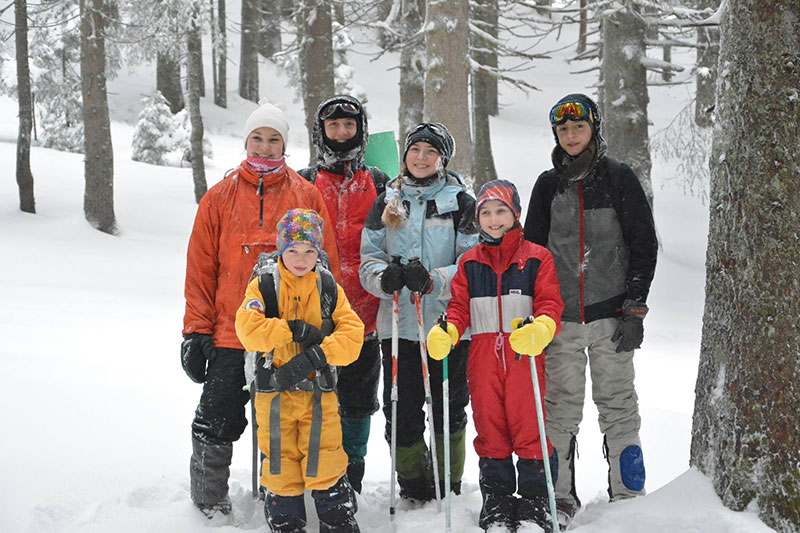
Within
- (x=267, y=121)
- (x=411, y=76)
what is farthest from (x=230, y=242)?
(x=411, y=76)

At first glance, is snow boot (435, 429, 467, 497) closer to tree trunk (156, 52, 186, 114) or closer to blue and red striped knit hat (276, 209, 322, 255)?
blue and red striped knit hat (276, 209, 322, 255)

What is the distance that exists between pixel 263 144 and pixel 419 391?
1725mm

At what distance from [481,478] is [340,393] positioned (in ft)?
3.41

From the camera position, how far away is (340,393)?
4.18 metres

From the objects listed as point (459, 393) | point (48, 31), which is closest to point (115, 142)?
point (48, 31)

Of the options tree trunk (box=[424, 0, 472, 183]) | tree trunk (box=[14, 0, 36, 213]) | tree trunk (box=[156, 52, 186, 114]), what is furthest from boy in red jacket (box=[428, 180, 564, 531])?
tree trunk (box=[156, 52, 186, 114])

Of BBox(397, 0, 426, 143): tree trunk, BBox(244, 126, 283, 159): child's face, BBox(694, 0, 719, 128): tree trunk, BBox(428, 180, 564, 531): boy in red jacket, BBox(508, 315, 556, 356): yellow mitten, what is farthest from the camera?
BBox(397, 0, 426, 143): tree trunk

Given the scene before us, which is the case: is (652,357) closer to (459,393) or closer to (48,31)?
(459,393)

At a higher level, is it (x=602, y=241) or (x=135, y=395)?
(x=602, y=241)

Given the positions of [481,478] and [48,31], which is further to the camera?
[48,31]

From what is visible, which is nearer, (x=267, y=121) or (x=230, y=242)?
(x=230, y=242)

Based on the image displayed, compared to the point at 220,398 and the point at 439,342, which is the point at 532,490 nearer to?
the point at 439,342

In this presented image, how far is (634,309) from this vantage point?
3.67m

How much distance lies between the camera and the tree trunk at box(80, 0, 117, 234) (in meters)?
12.1
